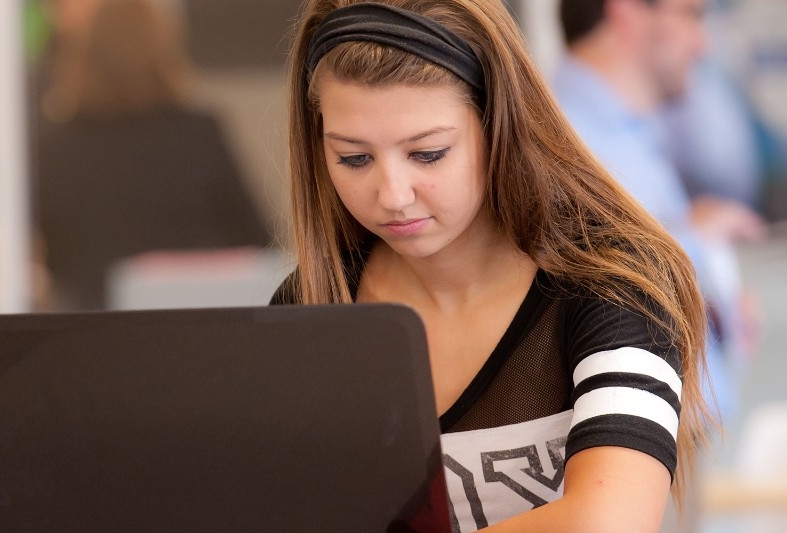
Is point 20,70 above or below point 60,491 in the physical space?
above

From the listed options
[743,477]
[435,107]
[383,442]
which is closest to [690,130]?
[743,477]

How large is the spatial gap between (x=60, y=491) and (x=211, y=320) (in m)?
0.19

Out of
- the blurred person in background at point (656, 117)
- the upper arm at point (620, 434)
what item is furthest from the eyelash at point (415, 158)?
the blurred person in background at point (656, 117)

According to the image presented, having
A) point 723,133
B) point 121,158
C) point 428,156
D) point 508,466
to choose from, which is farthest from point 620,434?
point 121,158

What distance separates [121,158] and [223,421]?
244cm

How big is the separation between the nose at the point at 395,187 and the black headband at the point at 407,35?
12cm

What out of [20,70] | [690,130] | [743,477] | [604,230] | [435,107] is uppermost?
[20,70]

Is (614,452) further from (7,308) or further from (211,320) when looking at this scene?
(7,308)

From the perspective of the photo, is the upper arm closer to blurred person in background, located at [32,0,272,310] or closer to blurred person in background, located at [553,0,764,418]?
blurred person in background, located at [553,0,764,418]

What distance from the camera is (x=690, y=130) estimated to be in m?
3.02

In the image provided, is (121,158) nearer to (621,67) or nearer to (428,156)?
(621,67)

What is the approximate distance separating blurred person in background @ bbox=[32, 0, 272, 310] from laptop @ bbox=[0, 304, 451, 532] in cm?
230

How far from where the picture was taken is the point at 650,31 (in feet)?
9.22

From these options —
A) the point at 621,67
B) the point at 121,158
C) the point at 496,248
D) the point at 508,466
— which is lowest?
the point at 508,466
